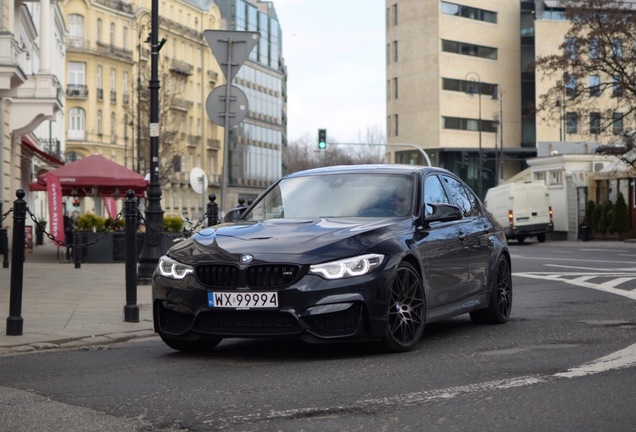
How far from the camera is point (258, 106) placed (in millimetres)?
129500

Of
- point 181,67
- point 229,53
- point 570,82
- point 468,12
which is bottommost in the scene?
point 229,53

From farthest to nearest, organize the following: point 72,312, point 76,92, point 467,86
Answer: point 467,86, point 76,92, point 72,312

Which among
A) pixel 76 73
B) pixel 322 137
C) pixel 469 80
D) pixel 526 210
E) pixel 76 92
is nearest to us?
pixel 526 210

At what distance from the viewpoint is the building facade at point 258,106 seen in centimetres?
12053

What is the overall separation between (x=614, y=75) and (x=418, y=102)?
2062 inches

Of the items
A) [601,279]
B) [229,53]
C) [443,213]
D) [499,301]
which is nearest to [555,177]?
[601,279]

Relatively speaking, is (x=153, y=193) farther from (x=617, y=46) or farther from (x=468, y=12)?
(x=468, y=12)

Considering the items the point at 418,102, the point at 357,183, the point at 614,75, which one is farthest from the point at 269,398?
the point at 418,102

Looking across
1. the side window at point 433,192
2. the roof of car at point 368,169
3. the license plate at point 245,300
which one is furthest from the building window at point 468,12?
the license plate at point 245,300

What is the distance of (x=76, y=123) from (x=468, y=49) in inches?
1288

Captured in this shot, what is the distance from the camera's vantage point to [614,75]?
46.6m

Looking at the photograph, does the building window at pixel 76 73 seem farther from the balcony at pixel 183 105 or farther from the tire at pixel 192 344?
the tire at pixel 192 344

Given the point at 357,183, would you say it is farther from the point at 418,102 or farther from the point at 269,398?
the point at 418,102

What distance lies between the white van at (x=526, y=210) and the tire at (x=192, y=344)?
4321 cm
